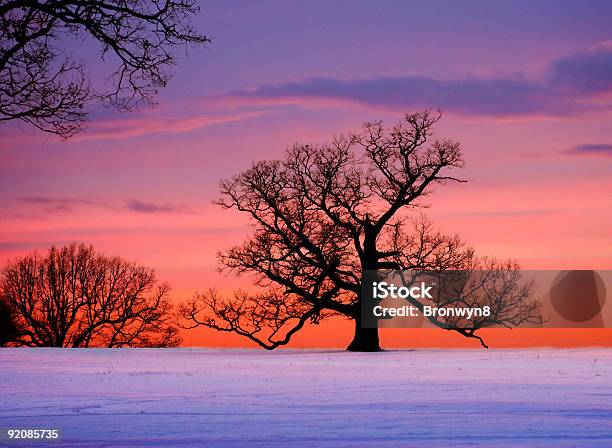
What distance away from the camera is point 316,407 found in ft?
40.4

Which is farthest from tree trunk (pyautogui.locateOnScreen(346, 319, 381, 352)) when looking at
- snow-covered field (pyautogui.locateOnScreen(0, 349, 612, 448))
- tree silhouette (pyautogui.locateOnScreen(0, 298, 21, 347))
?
tree silhouette (pyautogui.locateOnScreen(0, 298, 21, 347))

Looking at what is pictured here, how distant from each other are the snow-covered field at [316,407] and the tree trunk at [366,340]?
17.9 metres

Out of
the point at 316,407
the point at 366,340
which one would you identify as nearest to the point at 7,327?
the point at 366,340

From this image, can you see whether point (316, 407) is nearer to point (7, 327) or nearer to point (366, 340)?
point (366, 340)

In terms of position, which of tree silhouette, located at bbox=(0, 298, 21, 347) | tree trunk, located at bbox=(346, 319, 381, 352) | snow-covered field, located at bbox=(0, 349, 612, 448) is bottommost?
snow-covered field, located at bbox=(0, 349, 612, 448)

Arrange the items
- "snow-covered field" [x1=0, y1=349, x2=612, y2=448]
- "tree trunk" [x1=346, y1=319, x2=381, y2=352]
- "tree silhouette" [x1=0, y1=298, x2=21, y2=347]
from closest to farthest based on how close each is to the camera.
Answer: "snow-covered field" [x1=0, y1=349, x2=612, y2=448] < "tree trunk" [x1=346, y1=319, x2=381, y2=352] < "tree silhouette" [x1=0, y1=298, x2=21, y2=347]

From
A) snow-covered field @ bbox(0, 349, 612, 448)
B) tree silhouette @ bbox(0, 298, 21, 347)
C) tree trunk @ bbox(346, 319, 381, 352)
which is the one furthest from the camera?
tree silhouette @ bbox(0, 298, 21, 347)

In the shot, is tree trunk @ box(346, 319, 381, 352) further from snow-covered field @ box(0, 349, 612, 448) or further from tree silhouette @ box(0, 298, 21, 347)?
tree silhouette @ box(0, 298, 21, 347)

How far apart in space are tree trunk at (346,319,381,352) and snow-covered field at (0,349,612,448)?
58.8 feet

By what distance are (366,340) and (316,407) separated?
26706 millimetres

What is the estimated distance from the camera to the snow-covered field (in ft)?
30.9

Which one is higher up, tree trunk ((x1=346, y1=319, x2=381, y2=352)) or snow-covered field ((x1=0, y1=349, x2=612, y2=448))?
tree trunk ((x1=346, y1=319, x2=381, y2=352))

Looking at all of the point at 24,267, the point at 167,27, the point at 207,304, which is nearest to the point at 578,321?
the point at 207,304

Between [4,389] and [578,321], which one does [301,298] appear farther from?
[4,389]
